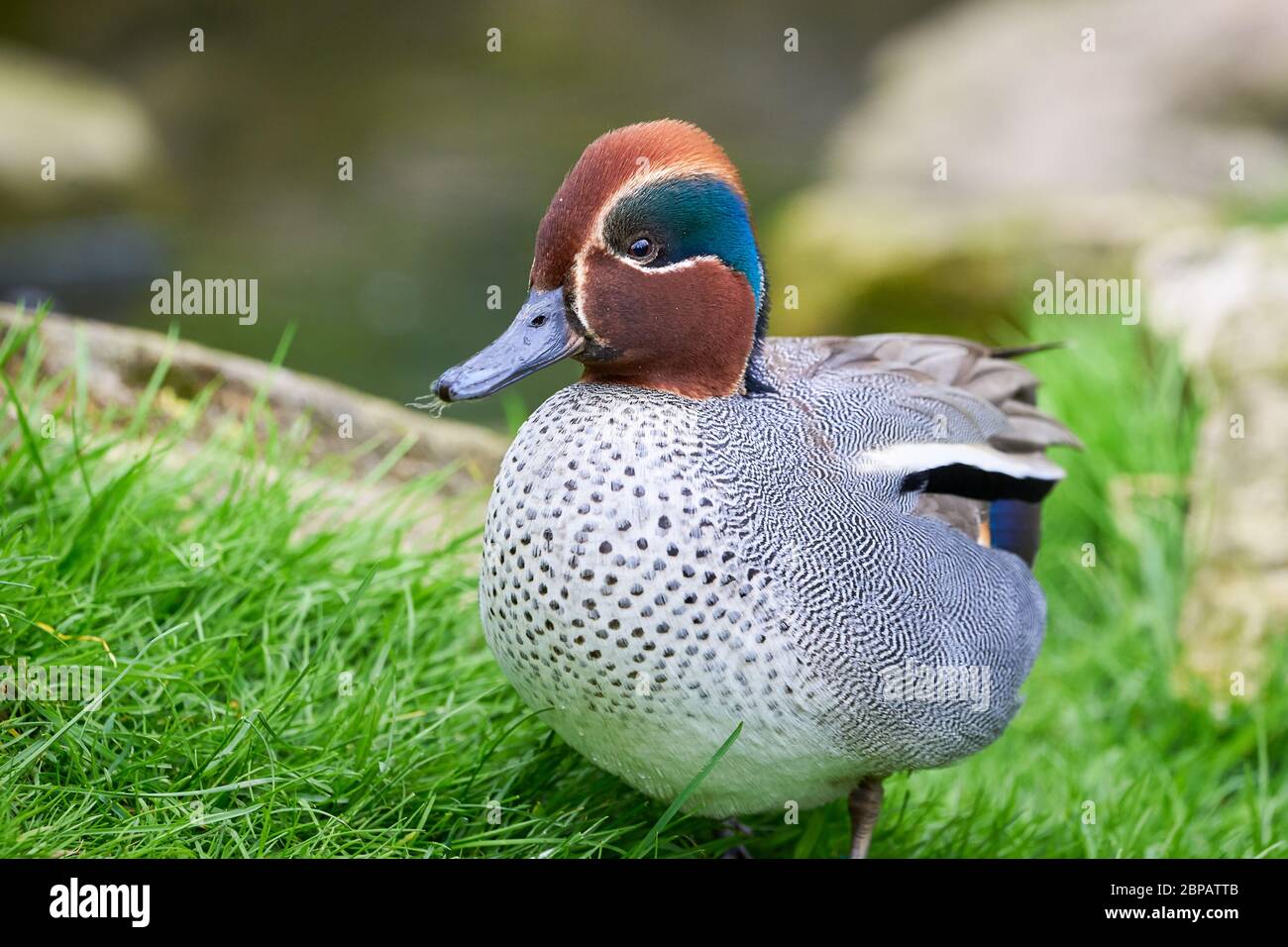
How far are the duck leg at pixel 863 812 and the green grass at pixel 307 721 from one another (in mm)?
149

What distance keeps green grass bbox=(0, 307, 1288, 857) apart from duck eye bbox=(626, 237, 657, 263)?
71 centimetres

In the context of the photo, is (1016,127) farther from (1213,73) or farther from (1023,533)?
(1023,533)

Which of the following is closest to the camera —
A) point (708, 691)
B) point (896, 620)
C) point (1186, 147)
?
point (708, 691)

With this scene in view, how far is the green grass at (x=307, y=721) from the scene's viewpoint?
1.95m

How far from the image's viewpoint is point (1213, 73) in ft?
26.1

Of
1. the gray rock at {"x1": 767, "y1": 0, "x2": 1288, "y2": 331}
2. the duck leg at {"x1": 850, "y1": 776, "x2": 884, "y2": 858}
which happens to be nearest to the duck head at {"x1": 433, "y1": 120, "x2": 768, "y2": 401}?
the duck leg at {"x1": 850, "y1": 776, "x2": 884, "y2": 858}

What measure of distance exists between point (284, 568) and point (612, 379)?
85 centimetres

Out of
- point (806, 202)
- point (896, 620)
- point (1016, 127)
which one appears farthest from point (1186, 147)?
point (896, 620)

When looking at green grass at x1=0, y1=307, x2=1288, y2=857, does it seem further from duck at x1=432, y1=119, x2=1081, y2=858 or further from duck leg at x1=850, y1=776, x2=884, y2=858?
duck at x1=432, y1=119, x2=1081, y2=858

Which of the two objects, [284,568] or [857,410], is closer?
[857,410]

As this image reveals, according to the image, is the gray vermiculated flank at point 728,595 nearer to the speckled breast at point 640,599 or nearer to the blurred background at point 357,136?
the speckled breast at point 640,599

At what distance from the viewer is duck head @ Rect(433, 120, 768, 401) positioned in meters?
1.85

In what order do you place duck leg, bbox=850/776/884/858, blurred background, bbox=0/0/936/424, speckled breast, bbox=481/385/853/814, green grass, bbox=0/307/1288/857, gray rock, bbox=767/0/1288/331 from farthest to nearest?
blurred background, bbox=0/0/936/424 → gray rock, bbox=767/0/1288/331 → duck leg, bbox=850/776/884/858 → green grass, bbox=0/307/1288/857 → speckled breast, bbox=481/385/853/814
